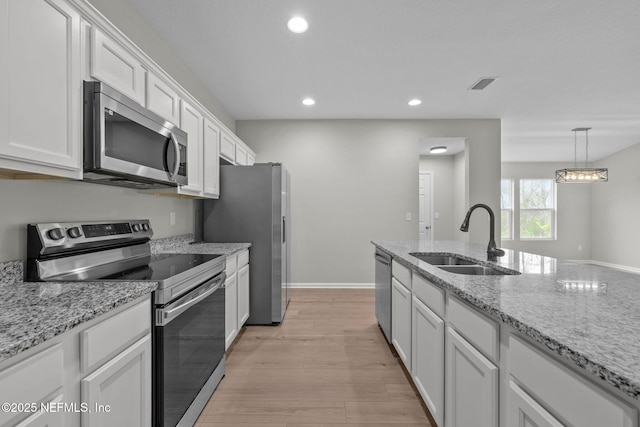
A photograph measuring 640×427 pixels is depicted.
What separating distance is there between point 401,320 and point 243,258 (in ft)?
4.94

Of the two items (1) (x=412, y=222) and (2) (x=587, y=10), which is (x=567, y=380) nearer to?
(2) (x=587, y=10)

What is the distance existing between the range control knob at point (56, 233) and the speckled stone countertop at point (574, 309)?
1802mm

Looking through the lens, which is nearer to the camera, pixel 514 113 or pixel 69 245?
pixel 69 245

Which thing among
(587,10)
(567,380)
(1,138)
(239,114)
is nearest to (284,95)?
(239,114)

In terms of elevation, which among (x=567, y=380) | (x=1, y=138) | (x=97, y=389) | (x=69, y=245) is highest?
(x=1, y=138)

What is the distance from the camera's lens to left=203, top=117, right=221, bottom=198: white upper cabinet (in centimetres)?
286

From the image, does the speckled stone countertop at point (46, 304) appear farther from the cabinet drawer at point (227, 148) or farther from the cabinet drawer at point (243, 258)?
the cabinet drawer at point (227, 148)

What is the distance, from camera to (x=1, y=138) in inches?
41.5

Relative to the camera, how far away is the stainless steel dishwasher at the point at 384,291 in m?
2.70

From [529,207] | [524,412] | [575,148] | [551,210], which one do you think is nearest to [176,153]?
[524,412]

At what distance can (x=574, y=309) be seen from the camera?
0.98 meters

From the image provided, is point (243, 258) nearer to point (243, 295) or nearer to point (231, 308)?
point (243, 295)

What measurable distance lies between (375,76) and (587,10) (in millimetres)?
1755

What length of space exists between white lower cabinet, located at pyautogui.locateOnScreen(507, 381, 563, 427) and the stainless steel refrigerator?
2515 millimetres
